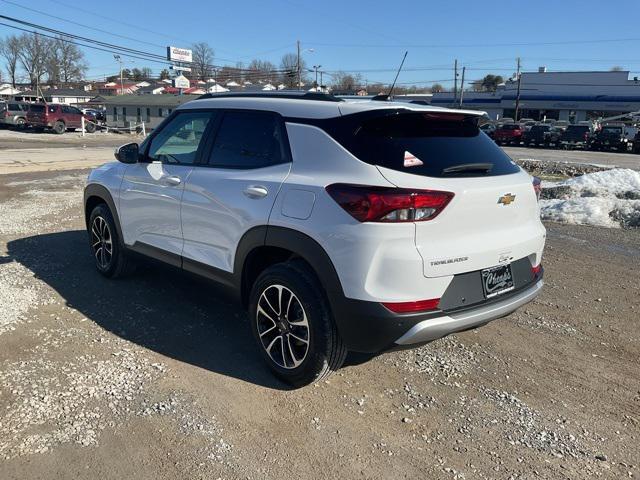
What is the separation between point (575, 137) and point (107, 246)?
38890 millimetres

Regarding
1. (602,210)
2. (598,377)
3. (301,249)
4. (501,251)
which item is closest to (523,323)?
(598,377)

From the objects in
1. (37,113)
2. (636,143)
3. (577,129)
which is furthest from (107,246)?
(577,129)

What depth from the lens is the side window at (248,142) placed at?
11.8ft

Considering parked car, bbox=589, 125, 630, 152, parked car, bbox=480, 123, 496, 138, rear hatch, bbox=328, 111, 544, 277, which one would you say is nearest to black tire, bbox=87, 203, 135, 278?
rear hatch, bbox=328, 111, 544, 277

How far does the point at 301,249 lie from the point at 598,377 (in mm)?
2270

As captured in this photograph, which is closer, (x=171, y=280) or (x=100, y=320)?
(x=100, y=320)

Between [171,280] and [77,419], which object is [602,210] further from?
[77,419]

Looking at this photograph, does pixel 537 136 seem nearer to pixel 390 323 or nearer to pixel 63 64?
pixel 390 323

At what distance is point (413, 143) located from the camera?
3.26 m

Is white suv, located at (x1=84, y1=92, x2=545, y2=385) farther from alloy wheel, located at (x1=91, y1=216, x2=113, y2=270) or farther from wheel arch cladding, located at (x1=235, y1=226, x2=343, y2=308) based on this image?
alloy wheel, located at (x1=91, y1=216, x2=113, y2=270)

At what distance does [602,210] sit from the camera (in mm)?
9234

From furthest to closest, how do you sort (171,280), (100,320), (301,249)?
(171,280)
(100,320)
(301,249)

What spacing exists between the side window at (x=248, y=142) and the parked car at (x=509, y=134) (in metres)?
38.7

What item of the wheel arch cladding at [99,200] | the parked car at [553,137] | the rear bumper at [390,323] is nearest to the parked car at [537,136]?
the parked car at [553,137]
